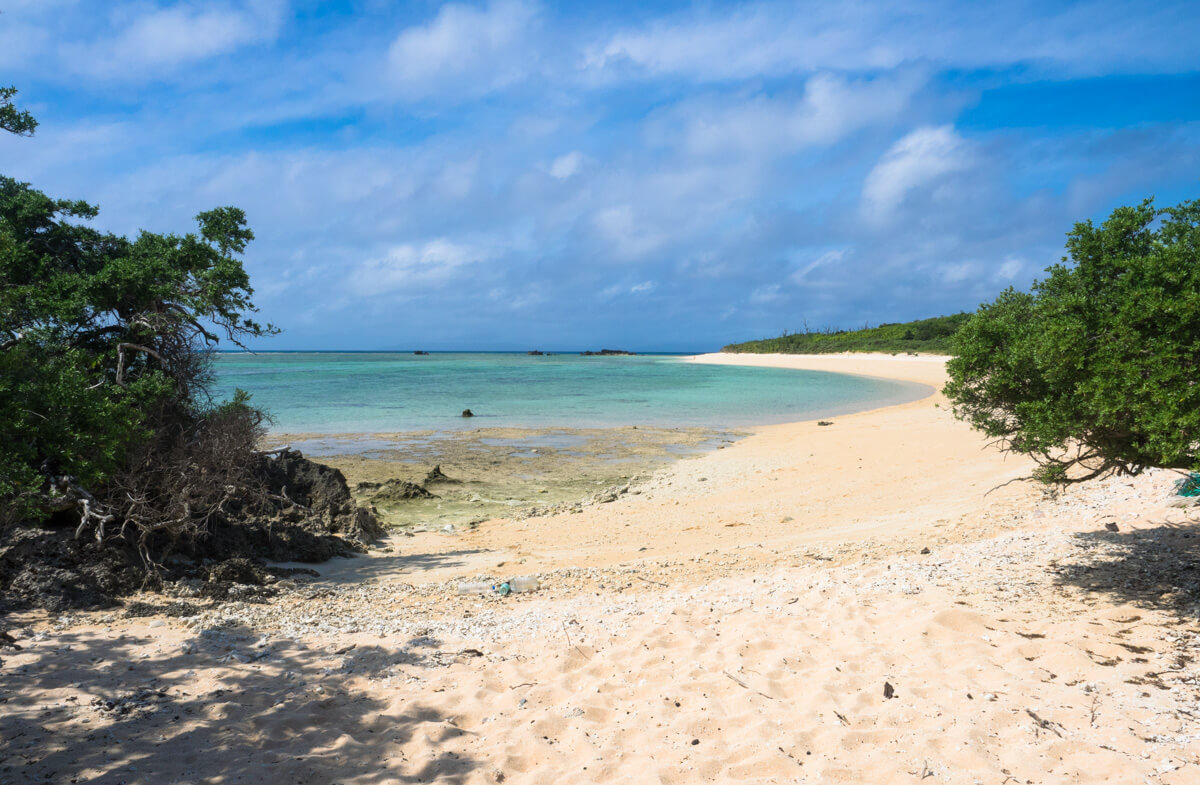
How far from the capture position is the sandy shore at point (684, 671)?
3.94 m

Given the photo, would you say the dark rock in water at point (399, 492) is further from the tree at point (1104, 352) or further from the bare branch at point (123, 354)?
the tree at point (1104, 352)

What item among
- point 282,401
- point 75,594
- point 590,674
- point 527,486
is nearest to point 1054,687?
point 590,674

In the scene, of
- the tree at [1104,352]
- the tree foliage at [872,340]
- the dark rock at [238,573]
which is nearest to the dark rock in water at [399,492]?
the dark rock at [238,573]

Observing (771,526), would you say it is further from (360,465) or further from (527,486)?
(360,465)

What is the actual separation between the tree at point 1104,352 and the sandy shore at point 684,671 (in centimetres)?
147

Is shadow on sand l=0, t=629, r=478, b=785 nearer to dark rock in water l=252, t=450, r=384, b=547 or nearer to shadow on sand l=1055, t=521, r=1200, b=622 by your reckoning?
dark rock in water l=252, t=450, r=384, b=547

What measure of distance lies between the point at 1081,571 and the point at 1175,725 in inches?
124

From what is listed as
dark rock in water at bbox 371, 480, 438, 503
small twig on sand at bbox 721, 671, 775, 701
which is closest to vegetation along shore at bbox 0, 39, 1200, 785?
small twig on sand at bbox 721, 671, 775, 701

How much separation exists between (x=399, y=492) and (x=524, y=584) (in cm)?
698

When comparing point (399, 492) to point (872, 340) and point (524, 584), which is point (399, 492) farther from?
point (872, 340)

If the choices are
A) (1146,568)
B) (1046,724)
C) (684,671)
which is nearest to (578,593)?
(684,671)

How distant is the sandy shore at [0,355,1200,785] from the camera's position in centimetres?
394

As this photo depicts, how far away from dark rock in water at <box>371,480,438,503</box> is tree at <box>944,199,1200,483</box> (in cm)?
1058

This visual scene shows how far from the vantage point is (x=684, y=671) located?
201 inches
